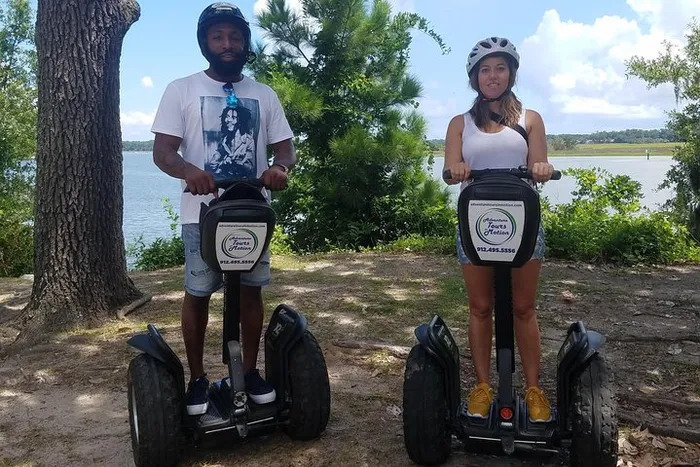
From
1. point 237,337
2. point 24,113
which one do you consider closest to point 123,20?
point 237,337

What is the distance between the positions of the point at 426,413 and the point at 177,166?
4.34ft

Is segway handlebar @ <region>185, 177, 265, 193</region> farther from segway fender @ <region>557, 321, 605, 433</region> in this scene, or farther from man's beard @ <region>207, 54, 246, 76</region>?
segway fender @ <region>557, 321, 605, 433</region>

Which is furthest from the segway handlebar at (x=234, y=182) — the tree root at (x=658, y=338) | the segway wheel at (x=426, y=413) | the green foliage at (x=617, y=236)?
the green foliage at (x=617, y=236)

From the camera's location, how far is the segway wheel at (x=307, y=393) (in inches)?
102

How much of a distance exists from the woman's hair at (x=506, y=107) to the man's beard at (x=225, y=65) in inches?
37.4

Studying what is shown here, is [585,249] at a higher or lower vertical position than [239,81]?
lower

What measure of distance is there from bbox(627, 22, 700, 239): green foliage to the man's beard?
54.3ft

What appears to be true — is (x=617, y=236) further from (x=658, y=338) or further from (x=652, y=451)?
(x=652, y=451)

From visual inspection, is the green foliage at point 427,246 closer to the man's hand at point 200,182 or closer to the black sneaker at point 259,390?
the black sneaker at point 259,390

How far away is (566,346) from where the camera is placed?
2477 millimetres

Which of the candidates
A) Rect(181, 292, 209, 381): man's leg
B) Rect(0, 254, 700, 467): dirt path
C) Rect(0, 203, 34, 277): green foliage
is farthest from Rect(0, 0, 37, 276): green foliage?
Rect(181, 292, 209, 381): man's leg

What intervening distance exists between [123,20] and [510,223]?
350 centimetres

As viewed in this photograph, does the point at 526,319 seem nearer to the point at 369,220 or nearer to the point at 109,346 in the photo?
the point at 109,346

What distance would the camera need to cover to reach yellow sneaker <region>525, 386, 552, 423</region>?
240 centimetres
